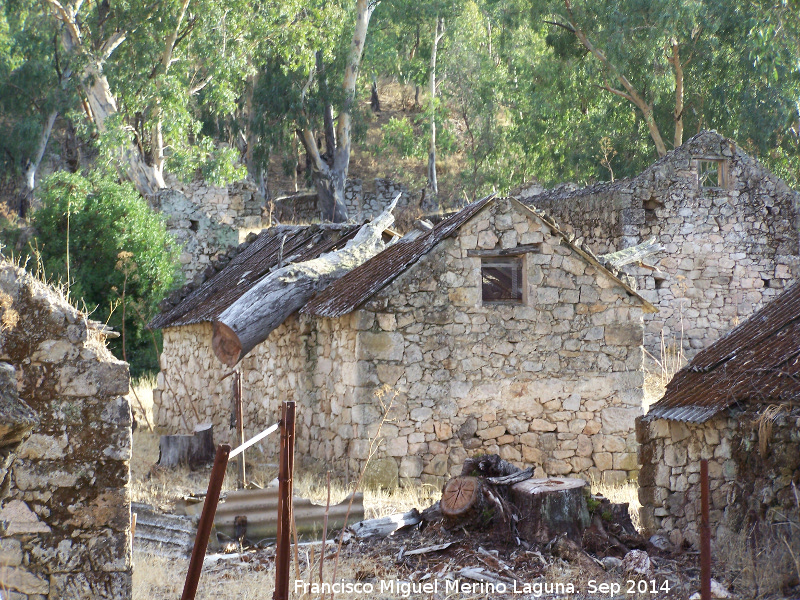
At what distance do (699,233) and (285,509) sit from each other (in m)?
15.5

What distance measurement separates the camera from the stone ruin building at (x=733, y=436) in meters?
6.46

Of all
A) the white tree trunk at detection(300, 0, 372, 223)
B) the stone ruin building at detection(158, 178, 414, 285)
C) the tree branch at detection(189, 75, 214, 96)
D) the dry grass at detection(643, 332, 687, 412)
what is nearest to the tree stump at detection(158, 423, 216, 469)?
the stone ruin building at detection(158, 178, 414, 285)

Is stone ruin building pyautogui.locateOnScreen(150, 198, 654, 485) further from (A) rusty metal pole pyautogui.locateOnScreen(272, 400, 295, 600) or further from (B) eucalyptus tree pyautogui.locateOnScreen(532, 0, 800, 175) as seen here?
(B) eucalyptus tree pyautogui.locateOnScreen(532, 0, 800, 175)

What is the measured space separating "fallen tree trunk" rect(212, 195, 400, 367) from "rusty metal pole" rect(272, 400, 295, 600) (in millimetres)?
5923

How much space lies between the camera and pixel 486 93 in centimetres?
3431

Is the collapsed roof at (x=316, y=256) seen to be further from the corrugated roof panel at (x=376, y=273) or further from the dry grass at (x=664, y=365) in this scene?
the dry grass at (x=664, y=365)

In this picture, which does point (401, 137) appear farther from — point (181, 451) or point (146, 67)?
point (181, 451)

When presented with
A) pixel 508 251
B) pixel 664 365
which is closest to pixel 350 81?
pixel 664 365

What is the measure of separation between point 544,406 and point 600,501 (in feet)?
12.1

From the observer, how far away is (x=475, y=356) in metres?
11.2

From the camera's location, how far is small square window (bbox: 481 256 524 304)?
1149 centimetres

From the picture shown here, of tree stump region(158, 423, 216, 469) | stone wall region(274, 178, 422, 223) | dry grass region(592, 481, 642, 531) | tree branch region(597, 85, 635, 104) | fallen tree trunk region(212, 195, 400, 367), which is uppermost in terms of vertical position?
tree branch region(597, 85, 635, 104)

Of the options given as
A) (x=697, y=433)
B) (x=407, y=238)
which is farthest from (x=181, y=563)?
(x=407, y=238)

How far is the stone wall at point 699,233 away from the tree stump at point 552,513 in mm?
11056
